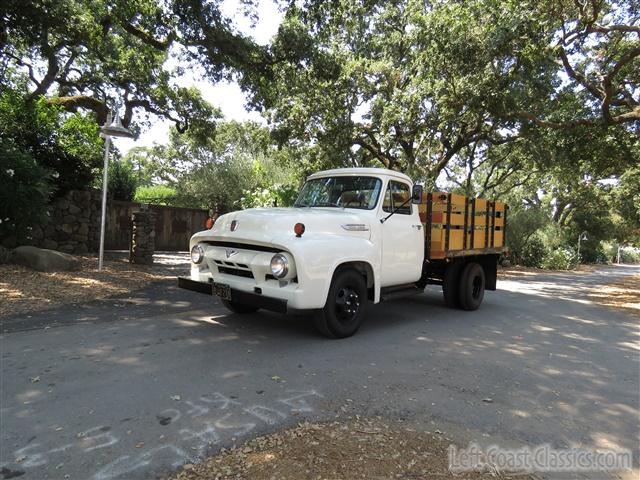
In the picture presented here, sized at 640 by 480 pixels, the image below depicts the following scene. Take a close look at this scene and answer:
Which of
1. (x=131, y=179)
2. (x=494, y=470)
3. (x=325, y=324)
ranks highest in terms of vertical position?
(x=131, y=179)

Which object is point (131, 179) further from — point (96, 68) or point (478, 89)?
point (478, 89)

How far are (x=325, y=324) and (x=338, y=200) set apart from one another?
2.04m

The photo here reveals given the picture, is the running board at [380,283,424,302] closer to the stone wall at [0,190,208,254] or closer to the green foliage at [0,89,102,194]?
the stone wall at [0,190,208,254]

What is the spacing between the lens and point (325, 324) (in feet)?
17.4

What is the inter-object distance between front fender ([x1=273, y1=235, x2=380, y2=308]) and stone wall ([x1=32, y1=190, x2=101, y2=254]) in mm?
9839

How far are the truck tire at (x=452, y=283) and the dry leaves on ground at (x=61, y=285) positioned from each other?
19.8 feet

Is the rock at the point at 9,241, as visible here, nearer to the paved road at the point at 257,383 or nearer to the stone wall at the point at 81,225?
the stone wall at the point at 81,225

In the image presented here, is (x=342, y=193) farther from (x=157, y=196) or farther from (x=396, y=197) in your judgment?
(x=157, y=196)

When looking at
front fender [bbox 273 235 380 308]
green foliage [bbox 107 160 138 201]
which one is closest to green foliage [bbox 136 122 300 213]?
green foliage [bbox 107 160 138 201]

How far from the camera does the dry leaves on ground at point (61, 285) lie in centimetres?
687

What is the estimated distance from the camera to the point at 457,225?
7.53 m

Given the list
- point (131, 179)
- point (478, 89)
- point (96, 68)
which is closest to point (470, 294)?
point (478, 89)

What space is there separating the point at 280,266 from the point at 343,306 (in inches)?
43.8

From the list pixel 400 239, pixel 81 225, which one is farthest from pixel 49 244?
pixel 400 239
